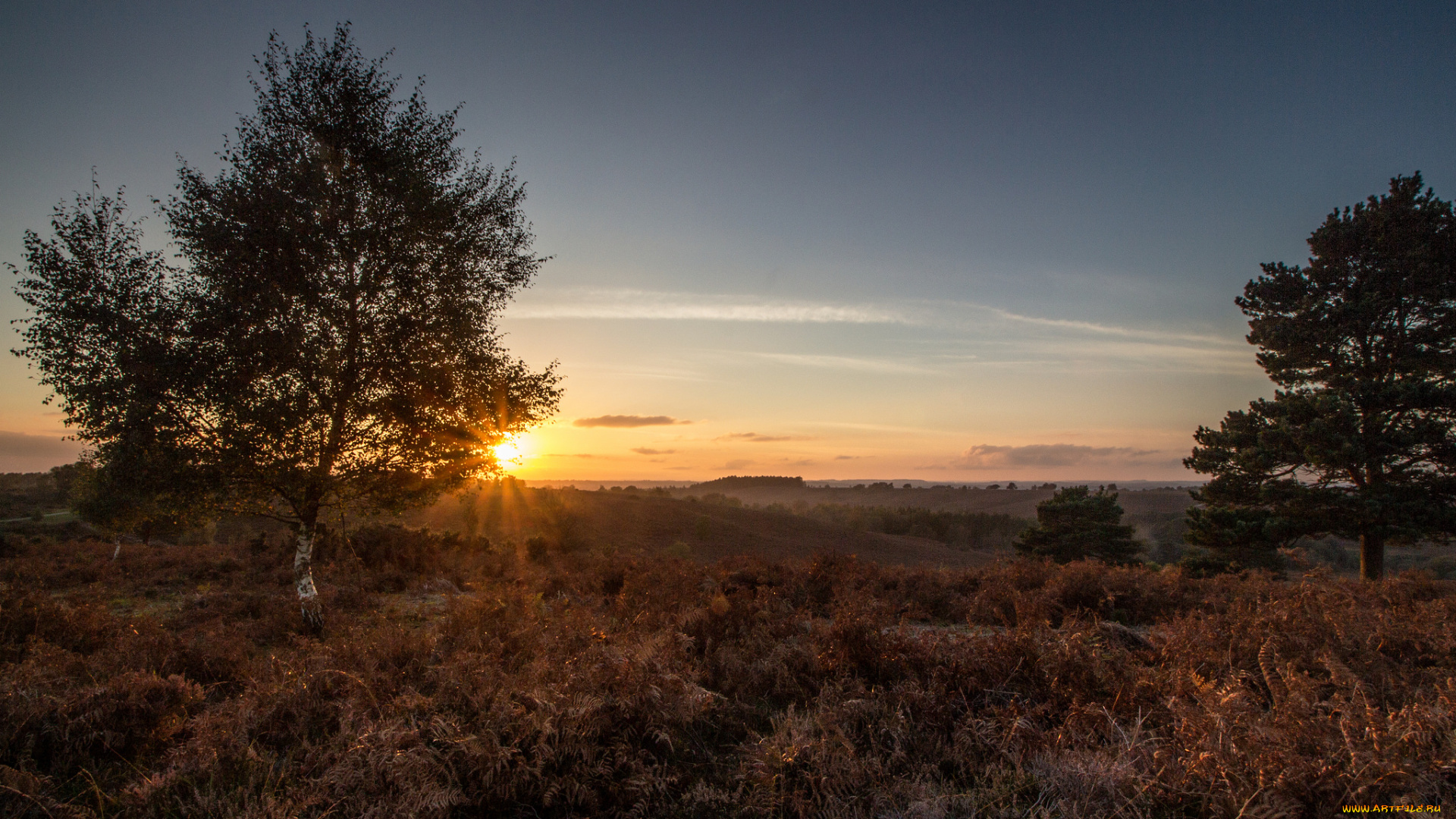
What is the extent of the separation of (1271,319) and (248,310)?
29871 mm

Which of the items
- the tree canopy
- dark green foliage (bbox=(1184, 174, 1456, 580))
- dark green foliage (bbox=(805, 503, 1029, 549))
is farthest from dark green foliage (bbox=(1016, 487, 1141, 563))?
dark green foliage (bbox=(805, 503, 1029, 549))

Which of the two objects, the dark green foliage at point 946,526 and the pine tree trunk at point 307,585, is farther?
the dark green foliage at point 946,526

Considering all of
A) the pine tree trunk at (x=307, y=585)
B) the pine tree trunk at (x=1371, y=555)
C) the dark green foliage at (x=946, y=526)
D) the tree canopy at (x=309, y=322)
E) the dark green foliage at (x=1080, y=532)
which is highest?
the tree canopy at (x=309, y=322)

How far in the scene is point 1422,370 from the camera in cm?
1792

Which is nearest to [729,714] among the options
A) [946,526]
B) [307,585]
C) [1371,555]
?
[307,585]

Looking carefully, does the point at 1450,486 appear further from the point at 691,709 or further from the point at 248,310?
the point at 248,310

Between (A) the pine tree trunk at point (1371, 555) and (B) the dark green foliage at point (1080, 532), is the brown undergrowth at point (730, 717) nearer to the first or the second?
(A) the pine tree trunk at point (1371, 555)

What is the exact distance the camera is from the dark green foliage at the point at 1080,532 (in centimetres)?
3547

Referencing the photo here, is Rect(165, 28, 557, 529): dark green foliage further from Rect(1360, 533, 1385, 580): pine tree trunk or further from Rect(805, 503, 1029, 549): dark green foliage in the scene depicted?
Rect(805, 503, 1029, 549): dark green foliage

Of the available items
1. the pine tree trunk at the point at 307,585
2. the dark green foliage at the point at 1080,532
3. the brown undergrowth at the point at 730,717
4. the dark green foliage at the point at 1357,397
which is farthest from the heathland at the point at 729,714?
the dark green foliage at the point at 1080,532

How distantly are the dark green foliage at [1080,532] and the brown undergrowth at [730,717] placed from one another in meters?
30.0

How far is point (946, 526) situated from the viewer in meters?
81.6

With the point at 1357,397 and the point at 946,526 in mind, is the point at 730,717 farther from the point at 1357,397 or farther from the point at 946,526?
the point at 946,526

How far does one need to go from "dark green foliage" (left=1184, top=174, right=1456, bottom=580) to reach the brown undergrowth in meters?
14.0
